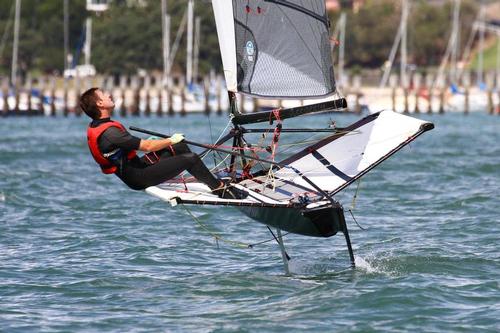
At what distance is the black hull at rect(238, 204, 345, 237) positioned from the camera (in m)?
10.6

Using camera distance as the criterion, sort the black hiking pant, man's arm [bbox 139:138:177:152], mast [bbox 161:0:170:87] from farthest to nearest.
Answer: mast [bbox 161:0:170:87]
the black hiking pant
man's arm [bbox 139:138:177:152]

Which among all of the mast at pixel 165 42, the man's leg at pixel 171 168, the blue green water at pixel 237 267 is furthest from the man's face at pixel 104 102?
the mast at pixel 165 42

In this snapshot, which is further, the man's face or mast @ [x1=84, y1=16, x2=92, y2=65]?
mast @ [x1=84, y1=16, x2=92, y2=65]

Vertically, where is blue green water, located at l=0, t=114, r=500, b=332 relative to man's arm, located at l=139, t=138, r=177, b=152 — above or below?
below

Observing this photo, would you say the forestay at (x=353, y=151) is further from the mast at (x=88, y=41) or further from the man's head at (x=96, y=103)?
the mast at (x=88, y=41)

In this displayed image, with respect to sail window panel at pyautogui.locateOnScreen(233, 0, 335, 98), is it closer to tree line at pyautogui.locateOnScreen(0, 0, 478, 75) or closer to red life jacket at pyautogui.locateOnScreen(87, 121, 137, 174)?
red life jacket at pyautogui.locateOnScreen(87, 121, 137, 174)

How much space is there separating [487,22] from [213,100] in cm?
4114

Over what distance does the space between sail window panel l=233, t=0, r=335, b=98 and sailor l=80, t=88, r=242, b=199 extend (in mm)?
1299

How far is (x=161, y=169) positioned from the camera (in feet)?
35.3

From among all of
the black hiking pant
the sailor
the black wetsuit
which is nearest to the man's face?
the sailor

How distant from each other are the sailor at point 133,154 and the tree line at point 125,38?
61.3 metres

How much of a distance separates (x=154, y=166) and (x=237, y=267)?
1854 mm

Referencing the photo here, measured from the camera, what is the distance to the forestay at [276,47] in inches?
468

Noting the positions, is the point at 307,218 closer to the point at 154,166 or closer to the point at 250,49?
the point at 154,166
